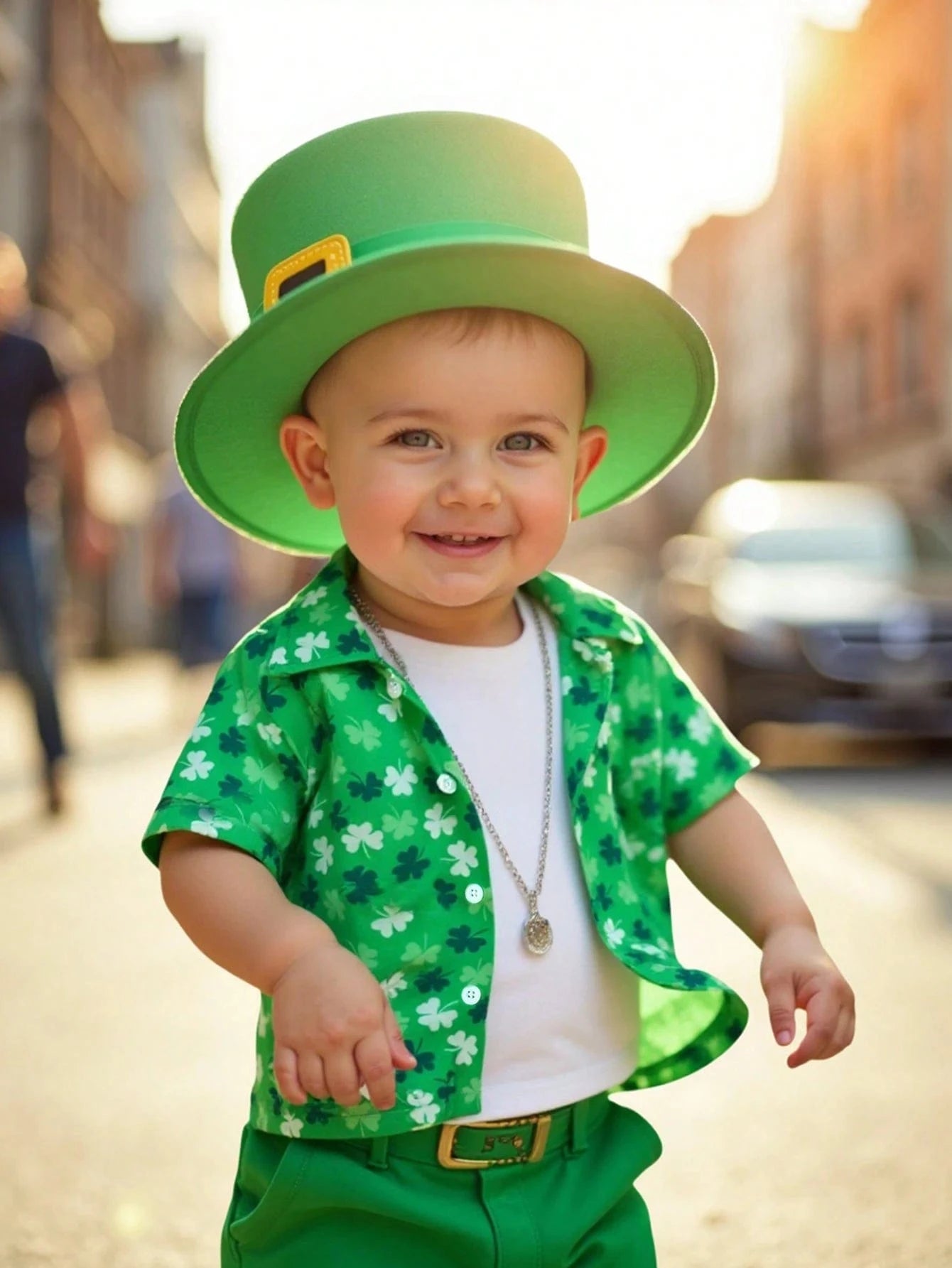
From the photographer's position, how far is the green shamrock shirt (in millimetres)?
1579

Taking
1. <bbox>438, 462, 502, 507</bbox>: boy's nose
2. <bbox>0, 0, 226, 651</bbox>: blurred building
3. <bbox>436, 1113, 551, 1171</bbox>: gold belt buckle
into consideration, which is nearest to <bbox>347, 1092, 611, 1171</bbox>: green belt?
<bbox>436, 1113, 551, 1171</bbox>: gold belt buckle

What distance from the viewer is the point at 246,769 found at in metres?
1.58

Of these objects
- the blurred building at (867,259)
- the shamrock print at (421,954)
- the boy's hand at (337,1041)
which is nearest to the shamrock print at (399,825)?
the shamrock print at (421,954)

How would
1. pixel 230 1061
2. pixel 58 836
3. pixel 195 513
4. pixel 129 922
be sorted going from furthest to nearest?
pixel 195 513
pixel 58 836
pixel 129 922
pixel 230 1061

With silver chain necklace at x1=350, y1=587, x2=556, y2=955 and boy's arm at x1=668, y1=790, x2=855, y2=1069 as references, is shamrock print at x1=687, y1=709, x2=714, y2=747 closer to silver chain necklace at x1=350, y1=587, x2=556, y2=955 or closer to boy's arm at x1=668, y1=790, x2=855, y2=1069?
boy's arm at x1=668, y1=790, x2=855, y2=1069

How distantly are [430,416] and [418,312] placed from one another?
11 cm

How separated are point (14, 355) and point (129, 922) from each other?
7.38 feet

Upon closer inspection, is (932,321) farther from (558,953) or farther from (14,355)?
(558,953)

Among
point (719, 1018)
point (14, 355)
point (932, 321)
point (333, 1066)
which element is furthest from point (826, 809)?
point (932, 321)

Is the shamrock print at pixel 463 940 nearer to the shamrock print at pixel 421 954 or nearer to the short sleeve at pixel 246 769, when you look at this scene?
the shamrock print at pixel 421 954

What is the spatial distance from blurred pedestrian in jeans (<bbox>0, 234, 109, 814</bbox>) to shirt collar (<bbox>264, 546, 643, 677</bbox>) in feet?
13.1

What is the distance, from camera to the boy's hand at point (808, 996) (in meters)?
1.57

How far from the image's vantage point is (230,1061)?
10.2 ft

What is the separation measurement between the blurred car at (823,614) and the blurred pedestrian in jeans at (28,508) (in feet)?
10.6
